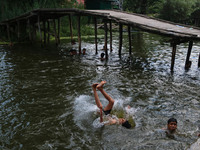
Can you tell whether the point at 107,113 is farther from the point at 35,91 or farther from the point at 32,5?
the point at 32,5

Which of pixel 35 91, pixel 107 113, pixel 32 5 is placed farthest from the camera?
pixel 32 5

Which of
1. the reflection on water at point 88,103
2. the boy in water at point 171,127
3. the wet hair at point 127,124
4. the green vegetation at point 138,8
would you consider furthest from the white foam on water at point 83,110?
the green vegetation at point 138,8

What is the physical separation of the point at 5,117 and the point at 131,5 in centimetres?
3414

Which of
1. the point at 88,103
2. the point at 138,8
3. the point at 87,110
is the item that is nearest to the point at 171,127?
the point at 87,110

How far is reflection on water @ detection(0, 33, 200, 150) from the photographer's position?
13.3ft

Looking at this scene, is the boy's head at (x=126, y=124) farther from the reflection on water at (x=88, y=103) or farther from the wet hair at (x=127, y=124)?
the reflection on water at (x=88, y=103)

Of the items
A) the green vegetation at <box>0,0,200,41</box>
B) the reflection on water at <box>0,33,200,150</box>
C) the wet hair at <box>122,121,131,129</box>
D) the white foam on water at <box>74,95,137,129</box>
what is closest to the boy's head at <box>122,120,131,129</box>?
the wet hair at <box>122,121,131,129</box>

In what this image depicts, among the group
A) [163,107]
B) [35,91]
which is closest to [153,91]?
[163,107]

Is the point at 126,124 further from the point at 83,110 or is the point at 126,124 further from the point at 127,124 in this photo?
the point at 83,110

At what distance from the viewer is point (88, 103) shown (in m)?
5.80

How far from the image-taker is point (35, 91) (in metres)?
6.60

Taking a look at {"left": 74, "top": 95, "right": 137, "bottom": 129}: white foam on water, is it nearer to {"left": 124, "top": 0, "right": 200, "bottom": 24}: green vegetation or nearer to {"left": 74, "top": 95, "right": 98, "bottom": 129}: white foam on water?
{"left": 74, "top": 95, "right": 98, "bottom": 129}: white foam on water

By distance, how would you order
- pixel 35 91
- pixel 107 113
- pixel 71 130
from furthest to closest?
pixel 35 91
pixel 107 113
pixel 71 130

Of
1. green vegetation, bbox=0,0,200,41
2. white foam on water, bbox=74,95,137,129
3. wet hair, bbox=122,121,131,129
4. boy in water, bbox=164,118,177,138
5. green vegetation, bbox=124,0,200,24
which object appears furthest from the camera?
green vegetation, bbox=124,0,200,24
